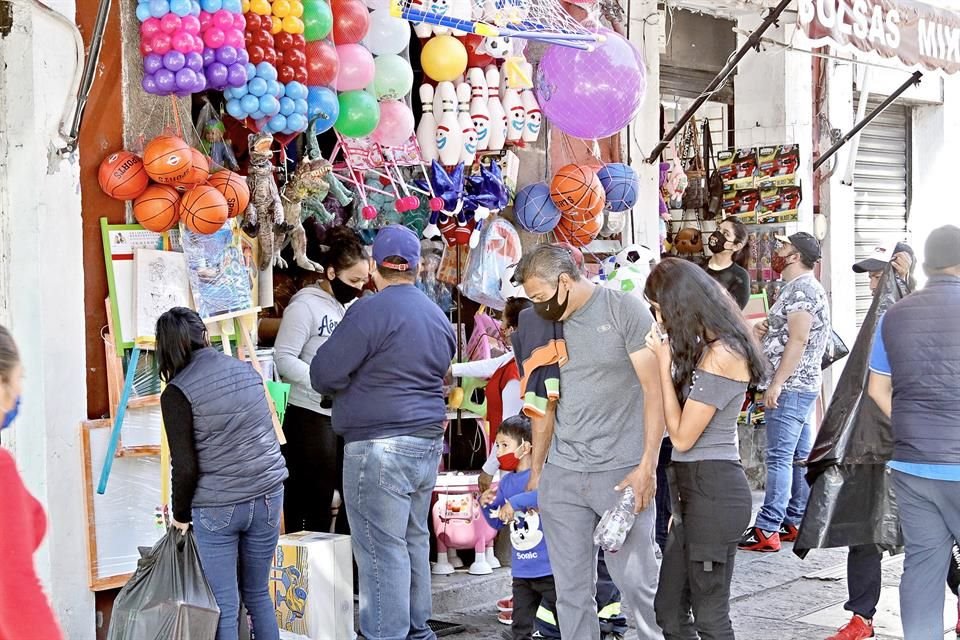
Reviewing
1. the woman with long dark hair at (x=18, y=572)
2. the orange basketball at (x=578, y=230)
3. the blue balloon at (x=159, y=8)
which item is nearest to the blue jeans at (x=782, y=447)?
the orange basketball at (x=578, y=230)

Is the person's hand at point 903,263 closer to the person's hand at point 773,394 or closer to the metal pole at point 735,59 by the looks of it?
the person's hand at point 773,394

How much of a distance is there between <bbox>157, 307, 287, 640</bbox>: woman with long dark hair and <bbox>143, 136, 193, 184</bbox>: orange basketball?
3.56 feet

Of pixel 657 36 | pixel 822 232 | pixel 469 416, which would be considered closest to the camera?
pixel 469 416

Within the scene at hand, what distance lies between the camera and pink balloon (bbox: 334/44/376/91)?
6625 mm

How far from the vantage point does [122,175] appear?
5816 millimetres

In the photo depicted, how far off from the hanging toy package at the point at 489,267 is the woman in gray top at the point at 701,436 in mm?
3020

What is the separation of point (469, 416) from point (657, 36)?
337 centimetres

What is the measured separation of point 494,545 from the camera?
7695 millimetres

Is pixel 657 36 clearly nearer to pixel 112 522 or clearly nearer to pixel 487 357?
pixel 487 357

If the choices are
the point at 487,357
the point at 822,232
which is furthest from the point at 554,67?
the point at 822,232

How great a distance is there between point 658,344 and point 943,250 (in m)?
1.30

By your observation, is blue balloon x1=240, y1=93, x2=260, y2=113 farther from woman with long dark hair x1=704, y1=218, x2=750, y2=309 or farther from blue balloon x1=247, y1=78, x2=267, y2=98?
woman with long dark hair x1=704, y1=218, x2=750, y2=309

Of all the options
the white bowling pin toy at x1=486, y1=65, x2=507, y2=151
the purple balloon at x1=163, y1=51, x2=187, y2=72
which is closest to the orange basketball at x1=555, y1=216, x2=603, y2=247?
the white bowling pin toy at x1=486, y1=65, x2=507, y2=151

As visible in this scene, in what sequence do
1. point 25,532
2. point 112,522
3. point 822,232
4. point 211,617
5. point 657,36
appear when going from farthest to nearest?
1. point 822,232
2. point 657,36
3. point 112,522
4. point 211,617
5. point 25,532
